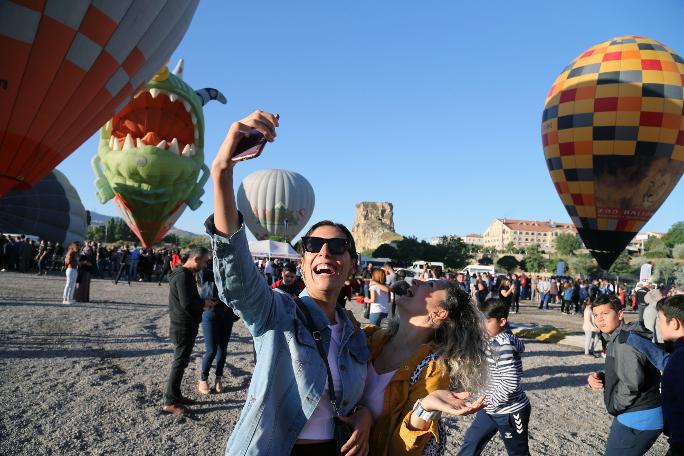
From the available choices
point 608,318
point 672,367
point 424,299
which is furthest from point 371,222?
point 424,299

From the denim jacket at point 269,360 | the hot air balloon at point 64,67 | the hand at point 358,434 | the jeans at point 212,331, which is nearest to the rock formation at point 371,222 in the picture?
the hot air balloon at point 64,67

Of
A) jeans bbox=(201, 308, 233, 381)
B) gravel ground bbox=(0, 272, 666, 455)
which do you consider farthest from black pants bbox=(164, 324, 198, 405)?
jeans bbox=(201, 308, 233, 381)

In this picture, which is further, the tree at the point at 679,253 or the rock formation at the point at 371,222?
the rock formation at the point at 371,222

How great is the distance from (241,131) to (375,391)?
3.62 ft

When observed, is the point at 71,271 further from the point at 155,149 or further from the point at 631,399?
the point at 631,399

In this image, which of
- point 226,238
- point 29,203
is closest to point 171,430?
point 226,238

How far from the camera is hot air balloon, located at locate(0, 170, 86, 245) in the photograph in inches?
900

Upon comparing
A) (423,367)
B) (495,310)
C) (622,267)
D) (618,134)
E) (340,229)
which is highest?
(618,134)

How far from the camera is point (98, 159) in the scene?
56.0ft

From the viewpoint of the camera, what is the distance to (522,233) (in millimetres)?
125438

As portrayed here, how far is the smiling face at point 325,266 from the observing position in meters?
1.68

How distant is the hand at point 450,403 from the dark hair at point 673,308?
5.42 ft

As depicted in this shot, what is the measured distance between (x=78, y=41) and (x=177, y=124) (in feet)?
31.3

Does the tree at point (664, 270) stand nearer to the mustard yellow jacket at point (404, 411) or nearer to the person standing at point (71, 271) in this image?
the person standing at point (71, 271)
